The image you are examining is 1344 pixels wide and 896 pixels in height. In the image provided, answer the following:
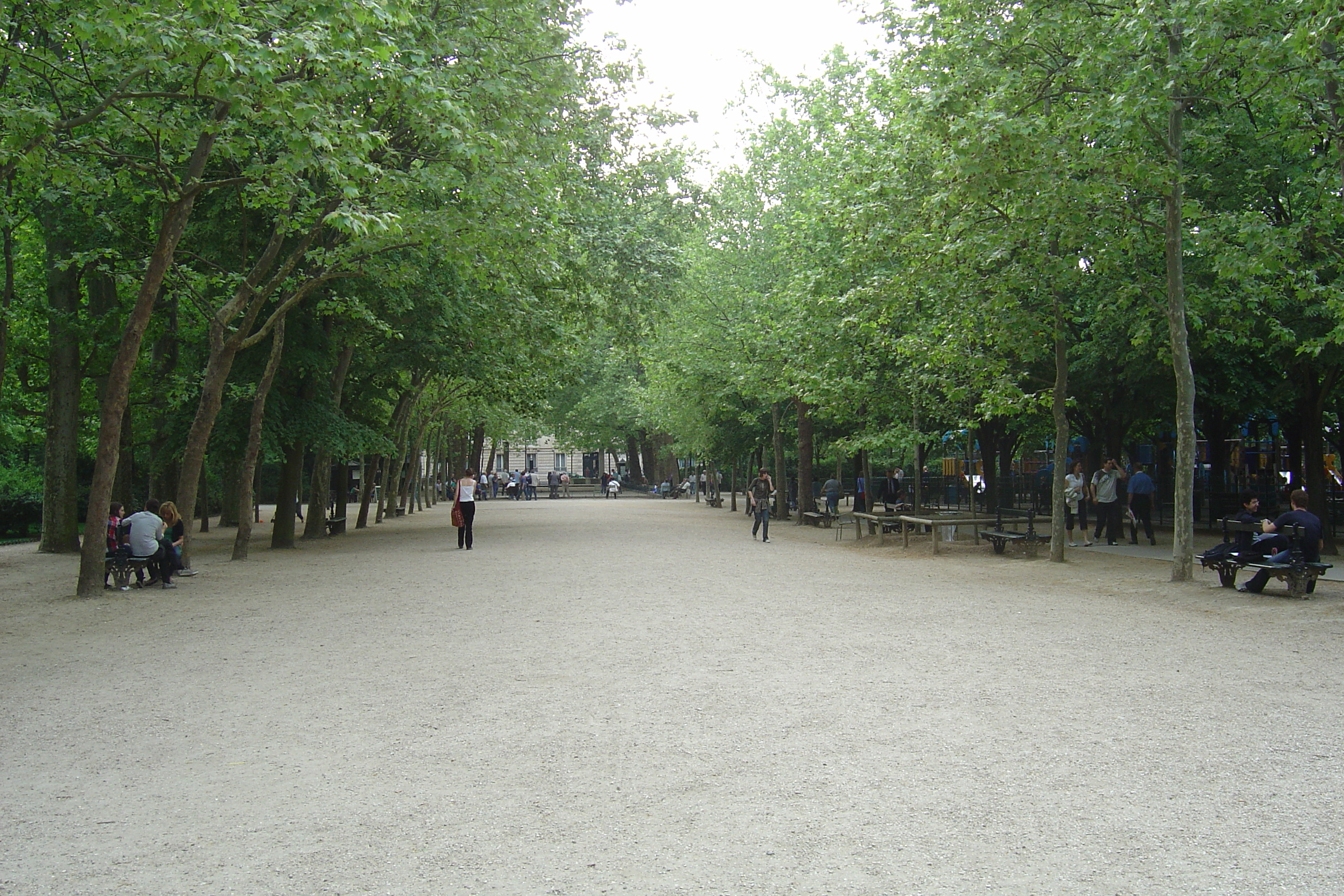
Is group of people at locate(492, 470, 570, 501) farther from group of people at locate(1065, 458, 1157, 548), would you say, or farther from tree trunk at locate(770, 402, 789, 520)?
group of people at locate(1065, 458, 1157, 548)

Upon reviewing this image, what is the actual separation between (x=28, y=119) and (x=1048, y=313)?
573 inches

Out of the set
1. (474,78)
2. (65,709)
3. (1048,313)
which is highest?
(474,78)

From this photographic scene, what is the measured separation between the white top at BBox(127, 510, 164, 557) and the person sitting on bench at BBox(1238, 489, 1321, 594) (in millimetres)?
14603

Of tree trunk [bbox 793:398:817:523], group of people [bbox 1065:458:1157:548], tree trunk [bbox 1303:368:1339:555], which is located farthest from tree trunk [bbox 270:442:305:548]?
tree trunk [bbox 1303:368:1339:555]

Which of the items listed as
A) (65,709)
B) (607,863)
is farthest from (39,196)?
(607,863)

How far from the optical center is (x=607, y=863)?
14.4 feet

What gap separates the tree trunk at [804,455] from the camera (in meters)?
32.8

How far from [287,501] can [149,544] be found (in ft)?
28.4

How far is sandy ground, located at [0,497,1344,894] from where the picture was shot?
4.37 meters

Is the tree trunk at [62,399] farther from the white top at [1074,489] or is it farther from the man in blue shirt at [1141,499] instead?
the man in blue shirt at [1141,499]

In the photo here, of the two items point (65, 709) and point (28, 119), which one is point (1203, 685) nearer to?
point (65, 709)

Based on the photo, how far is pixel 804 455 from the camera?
108 ft

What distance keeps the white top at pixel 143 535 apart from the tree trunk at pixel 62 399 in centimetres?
548

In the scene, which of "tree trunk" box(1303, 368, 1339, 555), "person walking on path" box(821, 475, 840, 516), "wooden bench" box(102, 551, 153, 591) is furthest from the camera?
"person walking on path" box(821, 475, 840, 516)
